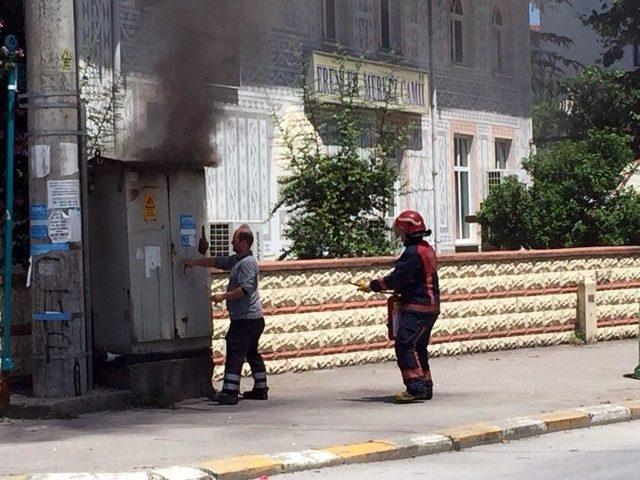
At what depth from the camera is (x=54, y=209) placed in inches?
432

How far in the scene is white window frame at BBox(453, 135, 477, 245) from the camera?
24781 millimetres

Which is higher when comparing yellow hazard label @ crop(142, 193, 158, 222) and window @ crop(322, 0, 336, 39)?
window @ crop(322, 0, 336, 39)

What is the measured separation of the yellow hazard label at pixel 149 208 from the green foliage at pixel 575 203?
10309 millimetres

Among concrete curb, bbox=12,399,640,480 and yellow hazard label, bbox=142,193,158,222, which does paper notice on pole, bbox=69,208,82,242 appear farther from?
concrete curb, bbox=12,399,640,480

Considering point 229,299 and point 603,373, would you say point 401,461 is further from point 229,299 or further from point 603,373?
point 603,373

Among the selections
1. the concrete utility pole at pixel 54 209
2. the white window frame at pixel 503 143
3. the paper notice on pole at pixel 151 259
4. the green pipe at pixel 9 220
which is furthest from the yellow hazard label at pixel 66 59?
the white window frame at pixel 503 143

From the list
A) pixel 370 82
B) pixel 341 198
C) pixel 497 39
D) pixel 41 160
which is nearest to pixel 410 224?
pixel 41 160

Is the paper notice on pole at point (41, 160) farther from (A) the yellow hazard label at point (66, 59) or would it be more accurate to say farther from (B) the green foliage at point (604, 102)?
(B) the green foliage at point (604, 102)

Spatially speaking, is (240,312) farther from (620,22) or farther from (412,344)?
(620,22)

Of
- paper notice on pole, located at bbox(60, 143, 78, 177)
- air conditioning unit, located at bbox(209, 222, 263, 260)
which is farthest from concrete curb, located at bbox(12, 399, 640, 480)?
air conditioning unit, located at bbox(209, 222, 263, 260)

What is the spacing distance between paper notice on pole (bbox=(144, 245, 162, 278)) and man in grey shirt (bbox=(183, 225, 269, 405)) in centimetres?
27

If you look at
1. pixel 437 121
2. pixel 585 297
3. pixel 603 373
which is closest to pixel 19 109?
pixel 603 373

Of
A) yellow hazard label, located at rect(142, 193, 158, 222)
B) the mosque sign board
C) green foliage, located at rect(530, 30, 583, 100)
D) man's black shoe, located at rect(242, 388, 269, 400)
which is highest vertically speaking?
green foliage, located at rect(530, 30, 583, 100)

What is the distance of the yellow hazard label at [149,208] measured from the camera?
11445 millimetres
